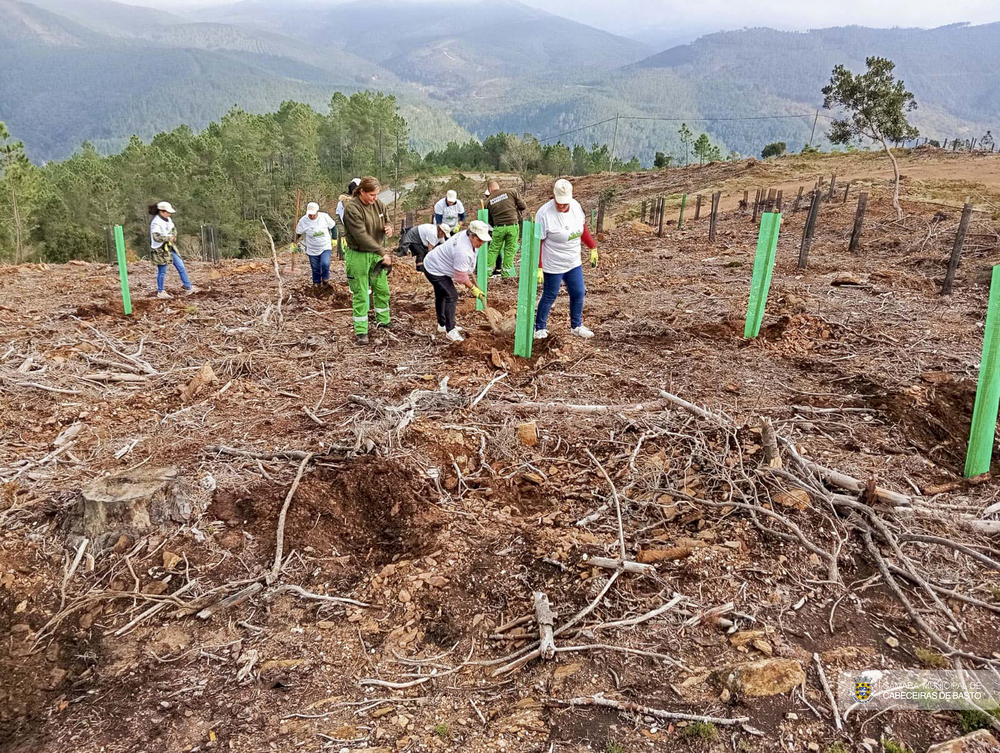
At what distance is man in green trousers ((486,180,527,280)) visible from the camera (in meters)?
8.41

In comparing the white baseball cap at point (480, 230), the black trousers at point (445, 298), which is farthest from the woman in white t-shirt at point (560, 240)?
the black trousers at point (445, 298)

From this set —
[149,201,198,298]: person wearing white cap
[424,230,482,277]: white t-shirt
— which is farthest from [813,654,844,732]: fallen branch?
[149,201,198,298]: person wearing white cap

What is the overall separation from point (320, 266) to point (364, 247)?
3060 millimetres

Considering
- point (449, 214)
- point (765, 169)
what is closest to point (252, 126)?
point (765, 169)

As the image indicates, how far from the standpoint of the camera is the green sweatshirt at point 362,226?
18.7 feet

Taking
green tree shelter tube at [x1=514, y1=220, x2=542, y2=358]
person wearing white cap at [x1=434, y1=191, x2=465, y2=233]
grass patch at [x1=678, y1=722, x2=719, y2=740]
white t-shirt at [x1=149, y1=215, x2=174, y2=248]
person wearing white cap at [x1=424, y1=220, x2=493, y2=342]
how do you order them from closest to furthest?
1. grass patch at [x1=678, y1=722, x2=719, y2=740]
2. green tree shelter tube at [x1=514, y1=220, x2=542, y2=358]
3. person wearing white cap at [x1=424, y1=220, x2=493, y2=342]
4. white t-shirt at [x1=149, y1=215, x2=174, y2=248]
5. person wearing white cap at [x1=434, y1=191, x2=465, y2=233]

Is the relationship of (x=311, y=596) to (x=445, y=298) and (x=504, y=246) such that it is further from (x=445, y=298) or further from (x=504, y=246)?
(x=504, y=246)

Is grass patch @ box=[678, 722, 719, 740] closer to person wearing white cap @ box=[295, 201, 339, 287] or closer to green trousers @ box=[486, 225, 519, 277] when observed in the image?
green trousers @ box=[486, 225, 519, 277]

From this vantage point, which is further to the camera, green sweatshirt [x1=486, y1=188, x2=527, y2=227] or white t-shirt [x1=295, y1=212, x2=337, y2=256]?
green sweatshirt [x1=486, y1=188, x2=527, y2=227]

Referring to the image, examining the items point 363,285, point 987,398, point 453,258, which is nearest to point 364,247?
point 363,285

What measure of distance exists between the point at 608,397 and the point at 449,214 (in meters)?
5.22

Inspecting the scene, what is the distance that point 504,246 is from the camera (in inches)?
352

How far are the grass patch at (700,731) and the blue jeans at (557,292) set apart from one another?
4.23 meters

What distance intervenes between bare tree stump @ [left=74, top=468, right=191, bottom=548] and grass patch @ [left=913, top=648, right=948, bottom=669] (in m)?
3.51
